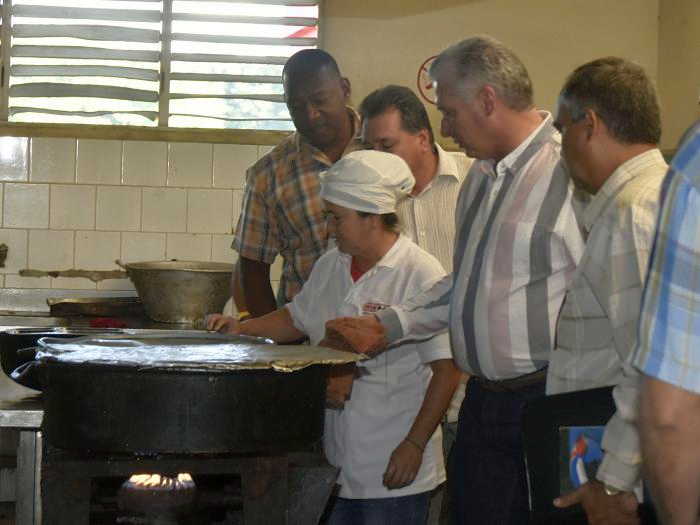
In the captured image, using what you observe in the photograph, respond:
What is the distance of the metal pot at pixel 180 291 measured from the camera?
4223 millimetres

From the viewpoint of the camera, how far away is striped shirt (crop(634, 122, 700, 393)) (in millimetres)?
1288

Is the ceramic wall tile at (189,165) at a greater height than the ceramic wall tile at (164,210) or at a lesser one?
greater

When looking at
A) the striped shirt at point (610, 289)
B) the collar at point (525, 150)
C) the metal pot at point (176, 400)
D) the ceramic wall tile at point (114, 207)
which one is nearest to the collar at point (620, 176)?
the striped shirt at point (610, 289)

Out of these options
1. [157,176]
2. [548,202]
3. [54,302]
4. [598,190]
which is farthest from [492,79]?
[157,176]

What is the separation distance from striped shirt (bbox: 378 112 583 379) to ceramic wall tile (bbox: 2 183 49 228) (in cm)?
302

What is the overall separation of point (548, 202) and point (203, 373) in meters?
0.87

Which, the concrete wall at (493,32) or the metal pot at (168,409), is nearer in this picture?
the metal pot at (168,409)

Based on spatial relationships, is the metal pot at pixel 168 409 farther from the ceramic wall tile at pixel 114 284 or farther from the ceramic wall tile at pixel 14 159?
the ceramic wall tile at pixel 14 159

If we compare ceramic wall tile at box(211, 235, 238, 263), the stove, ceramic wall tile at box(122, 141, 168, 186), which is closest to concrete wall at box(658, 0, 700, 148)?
ceramic wall tile at box(211, 235, 238, 263)

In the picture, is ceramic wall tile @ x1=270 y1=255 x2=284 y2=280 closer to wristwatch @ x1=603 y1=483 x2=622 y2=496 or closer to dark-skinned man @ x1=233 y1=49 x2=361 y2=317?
dark-skinned man @ x1=233 y1=49 x2=361 y2=317

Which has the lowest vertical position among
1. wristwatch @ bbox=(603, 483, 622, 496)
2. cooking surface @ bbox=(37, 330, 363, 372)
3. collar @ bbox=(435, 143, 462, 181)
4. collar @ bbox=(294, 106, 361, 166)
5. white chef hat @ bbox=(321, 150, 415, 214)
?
wristwatch @ bbox=(603, 483, 622, 496)

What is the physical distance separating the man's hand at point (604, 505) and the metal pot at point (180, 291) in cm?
254

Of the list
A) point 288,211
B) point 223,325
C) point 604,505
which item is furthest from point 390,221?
point 604,505

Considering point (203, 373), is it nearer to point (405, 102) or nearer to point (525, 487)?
point (525, 487)
